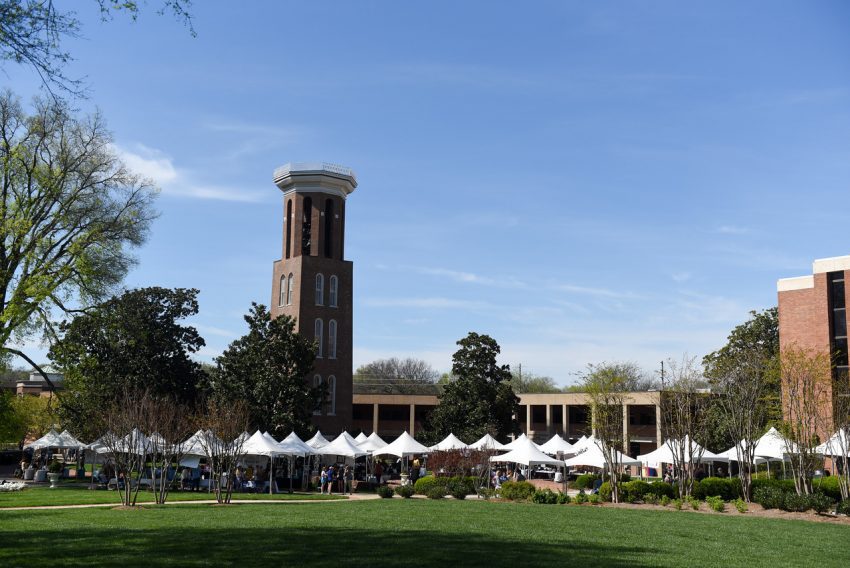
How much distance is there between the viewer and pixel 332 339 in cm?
6156

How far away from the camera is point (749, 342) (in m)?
59.6

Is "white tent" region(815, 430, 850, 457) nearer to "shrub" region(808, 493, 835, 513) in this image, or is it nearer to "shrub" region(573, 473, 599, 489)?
"shrub" region(808, 493, 835, 513)

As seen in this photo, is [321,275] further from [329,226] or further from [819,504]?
[819,504]

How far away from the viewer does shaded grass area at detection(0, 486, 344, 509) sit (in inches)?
1017

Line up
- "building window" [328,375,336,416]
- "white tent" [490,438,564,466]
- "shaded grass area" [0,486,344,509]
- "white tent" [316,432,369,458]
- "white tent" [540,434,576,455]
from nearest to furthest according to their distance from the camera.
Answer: "shaded grass area" [0,486,344,509] → "white tent" [490,438,564,466] → "white tent" [316,432,369,458] → "white tent" [540,434,576,455] → "building window" [328,375,336,416]

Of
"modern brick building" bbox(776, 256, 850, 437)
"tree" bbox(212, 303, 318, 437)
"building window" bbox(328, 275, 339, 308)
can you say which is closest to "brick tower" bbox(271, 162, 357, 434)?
"building window" bbox(328, 275, 339, 308)

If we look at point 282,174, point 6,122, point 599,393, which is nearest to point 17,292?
point 6,122

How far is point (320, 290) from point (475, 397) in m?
15.7

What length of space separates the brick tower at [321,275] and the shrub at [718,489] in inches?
1326

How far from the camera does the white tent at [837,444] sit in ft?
92.6

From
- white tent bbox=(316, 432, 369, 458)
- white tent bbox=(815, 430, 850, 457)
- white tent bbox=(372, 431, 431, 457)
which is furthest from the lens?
white tent bbox=(372, 431, 431, 457)

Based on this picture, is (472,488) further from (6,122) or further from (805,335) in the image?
(805,335)

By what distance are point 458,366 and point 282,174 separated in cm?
2147

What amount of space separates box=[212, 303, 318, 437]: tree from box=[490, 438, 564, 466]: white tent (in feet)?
40.8
